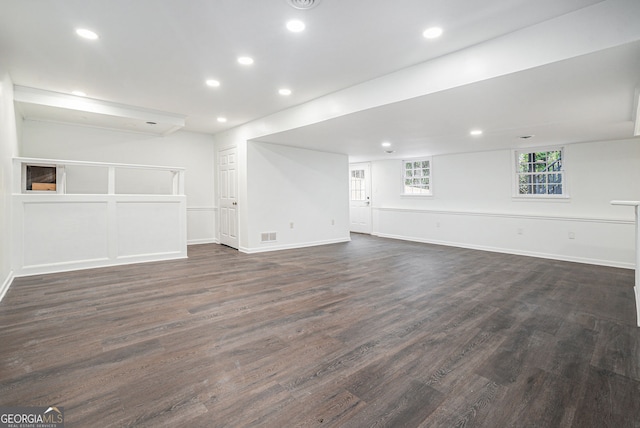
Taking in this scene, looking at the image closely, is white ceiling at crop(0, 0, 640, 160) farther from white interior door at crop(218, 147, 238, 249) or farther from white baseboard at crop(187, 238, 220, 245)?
white baseboard at crop(187, 238, 220, 245)

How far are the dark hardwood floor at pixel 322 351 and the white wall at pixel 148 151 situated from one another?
2.74m

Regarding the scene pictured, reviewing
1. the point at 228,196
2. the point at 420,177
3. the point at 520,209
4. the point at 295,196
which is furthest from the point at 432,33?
the point at 420,177

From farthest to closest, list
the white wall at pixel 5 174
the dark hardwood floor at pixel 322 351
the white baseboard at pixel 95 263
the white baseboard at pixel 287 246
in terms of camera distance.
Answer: the white baseboard at pixel 287 246 < the white baseboard at pixel 95 263 < the white wall at pixel 5 174 < the dark hardwood floor at pixel 322 351

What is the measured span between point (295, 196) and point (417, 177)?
11.4ft

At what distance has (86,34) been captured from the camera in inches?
109

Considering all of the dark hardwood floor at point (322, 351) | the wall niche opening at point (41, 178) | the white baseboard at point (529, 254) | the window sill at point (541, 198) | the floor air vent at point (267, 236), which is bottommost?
the dark hardwood floor at point (322, 351)

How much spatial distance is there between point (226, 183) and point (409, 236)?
4.77 meters

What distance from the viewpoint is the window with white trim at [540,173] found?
592 centimetres

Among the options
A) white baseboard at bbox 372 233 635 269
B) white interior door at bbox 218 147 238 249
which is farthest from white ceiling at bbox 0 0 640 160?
white baseboard at bbox 372 233 635 269

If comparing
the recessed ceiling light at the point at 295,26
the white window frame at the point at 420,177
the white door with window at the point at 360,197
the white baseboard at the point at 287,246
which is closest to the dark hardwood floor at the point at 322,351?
the white baseboard at the point at 287,246

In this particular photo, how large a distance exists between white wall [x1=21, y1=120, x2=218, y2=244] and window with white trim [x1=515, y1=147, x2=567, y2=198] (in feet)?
22.4

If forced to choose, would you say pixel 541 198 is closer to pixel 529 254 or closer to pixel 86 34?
pixel 529 254

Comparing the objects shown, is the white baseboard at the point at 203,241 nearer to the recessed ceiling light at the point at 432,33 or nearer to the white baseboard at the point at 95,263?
the white baseboard at the point at 95,263

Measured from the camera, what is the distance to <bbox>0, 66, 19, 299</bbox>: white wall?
3.36 metres
